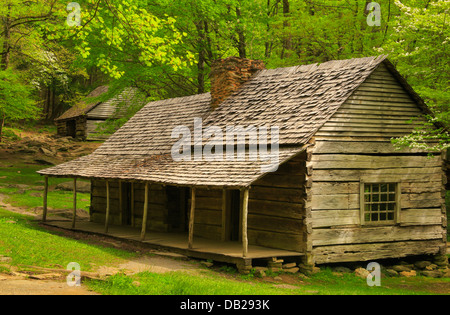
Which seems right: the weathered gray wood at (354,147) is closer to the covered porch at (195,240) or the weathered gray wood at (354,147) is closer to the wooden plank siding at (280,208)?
the wooden plank siding at (280,208)

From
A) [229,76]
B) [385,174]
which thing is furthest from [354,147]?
[229,76]

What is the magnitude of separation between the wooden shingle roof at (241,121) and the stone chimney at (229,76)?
29 cm

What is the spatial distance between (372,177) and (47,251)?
348 inches

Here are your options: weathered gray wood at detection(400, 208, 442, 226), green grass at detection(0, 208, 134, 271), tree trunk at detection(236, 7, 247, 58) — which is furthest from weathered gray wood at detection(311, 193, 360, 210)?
tree trunk at detection(236, 7, 247, 58)

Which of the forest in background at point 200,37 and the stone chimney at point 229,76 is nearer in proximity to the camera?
the stone chimney at point 229,76

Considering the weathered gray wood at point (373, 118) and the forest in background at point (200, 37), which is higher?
the forest in background at point (200, 37)

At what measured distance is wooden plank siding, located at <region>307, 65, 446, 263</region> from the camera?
46.4ft

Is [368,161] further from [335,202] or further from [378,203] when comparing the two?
[335,202]

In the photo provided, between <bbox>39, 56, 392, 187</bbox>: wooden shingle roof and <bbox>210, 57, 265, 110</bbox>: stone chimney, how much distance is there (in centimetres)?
29

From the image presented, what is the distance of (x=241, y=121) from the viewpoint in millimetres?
16672

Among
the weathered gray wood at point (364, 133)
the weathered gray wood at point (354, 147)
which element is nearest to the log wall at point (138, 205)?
the weathered gray wood at point (354, 147)

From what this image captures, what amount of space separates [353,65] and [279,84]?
8.65 feet

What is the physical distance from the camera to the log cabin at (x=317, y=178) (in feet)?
45.7

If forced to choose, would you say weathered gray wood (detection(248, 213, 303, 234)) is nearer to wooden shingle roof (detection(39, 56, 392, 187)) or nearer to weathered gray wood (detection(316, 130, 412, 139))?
wooden shingle roof (detection(39, 56, 392, 187))
